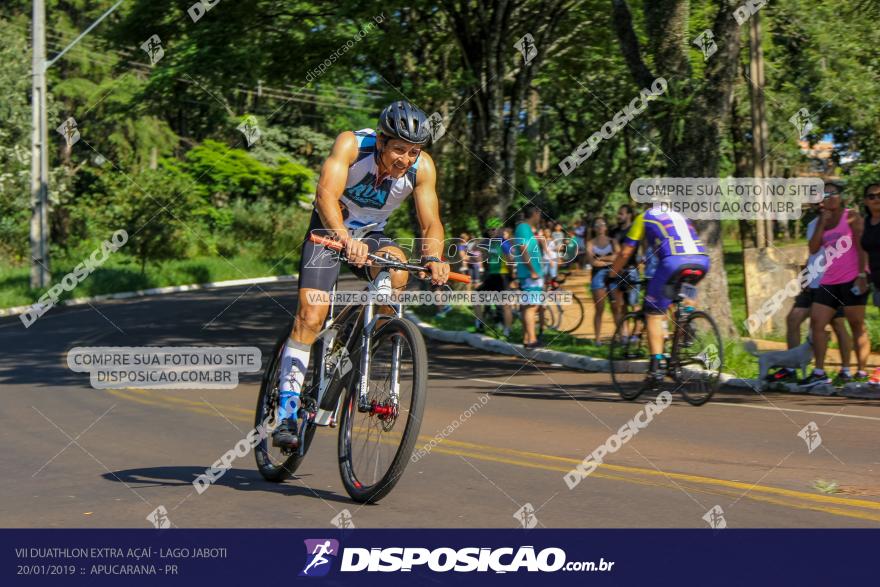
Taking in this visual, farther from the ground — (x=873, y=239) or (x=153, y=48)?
(x=153, y=48)

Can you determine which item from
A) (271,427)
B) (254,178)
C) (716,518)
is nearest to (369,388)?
(271,427)

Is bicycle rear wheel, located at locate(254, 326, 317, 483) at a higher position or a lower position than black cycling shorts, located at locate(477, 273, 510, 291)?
lower

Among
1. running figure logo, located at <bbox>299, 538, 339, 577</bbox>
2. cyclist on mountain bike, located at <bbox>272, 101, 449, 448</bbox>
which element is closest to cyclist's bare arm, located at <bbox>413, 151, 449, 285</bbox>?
cyclist on mountain bike, located at <bbox>272, 101, 449, 448</bbox>

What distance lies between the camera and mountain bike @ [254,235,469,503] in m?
6.09

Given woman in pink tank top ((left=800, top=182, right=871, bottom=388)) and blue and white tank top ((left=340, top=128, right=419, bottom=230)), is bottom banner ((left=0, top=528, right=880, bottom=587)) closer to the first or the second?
blue and white tank top ((left=340, top=128, right=419, bottom=230))

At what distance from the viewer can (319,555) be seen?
17.3ft

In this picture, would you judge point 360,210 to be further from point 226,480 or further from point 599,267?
point 599,267

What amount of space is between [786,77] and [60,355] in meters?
21.3

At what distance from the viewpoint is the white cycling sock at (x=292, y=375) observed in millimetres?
6777

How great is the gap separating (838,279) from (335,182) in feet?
24.2

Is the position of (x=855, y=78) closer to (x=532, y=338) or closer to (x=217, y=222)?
(x=532, y=338)

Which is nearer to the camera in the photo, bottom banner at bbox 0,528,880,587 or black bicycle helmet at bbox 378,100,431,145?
bottom banner at bbox 0,528,880,587

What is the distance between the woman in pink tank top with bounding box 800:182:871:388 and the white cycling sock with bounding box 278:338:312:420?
7126 mm

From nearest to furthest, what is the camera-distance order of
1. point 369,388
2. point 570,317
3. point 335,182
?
1. point 369,388
2. point 335,182
3. point 570,317
